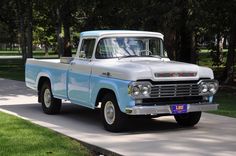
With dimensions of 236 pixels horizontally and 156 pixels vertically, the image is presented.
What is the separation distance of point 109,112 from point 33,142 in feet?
6.28

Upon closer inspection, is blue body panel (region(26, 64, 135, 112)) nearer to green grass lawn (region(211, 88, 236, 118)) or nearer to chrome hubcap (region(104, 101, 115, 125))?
chrome hubcap (region(104, 101, 115, 125))

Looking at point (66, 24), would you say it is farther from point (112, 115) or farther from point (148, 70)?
point (148, 70)

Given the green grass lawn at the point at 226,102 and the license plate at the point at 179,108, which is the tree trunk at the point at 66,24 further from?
the license plate at the point at 179,108

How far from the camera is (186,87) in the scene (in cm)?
993

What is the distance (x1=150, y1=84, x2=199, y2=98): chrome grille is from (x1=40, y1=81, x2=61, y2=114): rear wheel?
362cm

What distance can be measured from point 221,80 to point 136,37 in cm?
1219

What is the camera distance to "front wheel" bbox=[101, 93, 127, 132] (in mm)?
9742

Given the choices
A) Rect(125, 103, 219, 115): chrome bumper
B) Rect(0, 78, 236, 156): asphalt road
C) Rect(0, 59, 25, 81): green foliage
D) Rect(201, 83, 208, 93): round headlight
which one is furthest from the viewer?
Rect(0, 59, 25, 81): green foliage

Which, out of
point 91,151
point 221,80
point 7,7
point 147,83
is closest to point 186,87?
point 147,83

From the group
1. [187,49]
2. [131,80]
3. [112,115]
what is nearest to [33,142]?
[112,115]

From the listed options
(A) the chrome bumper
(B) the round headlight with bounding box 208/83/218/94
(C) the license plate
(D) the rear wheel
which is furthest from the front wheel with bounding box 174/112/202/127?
(D) the rear wheel

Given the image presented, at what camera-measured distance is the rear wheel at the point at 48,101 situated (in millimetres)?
12508

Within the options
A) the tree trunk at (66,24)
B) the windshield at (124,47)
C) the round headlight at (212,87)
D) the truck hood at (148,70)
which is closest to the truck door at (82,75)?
the windshield at (124,47)

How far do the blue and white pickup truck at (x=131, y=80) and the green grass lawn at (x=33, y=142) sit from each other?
120cm
